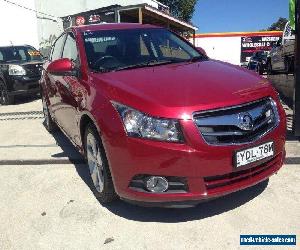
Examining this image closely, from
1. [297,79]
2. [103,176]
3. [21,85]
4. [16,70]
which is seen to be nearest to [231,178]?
[103,176]

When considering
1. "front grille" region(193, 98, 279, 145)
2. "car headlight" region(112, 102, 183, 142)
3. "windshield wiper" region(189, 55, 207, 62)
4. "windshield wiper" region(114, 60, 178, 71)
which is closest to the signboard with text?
"windshield wiper" region(189, 55, 207, 62)

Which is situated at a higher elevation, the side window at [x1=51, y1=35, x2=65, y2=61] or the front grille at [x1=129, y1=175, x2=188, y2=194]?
the side window at [x1=51, y1=35, x2=65, y2=61]

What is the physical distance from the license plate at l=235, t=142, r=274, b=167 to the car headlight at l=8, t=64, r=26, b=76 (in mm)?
9467

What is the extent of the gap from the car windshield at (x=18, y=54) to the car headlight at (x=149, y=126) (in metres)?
9.87

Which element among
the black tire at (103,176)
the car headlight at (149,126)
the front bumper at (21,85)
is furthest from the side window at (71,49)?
the front bumper at (21,85)

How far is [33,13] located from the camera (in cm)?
2452

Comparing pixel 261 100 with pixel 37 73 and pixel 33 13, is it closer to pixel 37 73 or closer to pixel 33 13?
pixel 37 73

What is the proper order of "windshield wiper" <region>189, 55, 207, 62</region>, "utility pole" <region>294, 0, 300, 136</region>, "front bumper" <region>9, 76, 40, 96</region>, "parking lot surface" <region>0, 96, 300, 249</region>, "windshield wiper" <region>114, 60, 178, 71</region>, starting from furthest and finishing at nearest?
"front bumper" <region>9, 76, 40, 96</region>
"utility pole" <region>294, 0, 300, 136</region>
"windshield wiper" <region>189, 55, 207, 62</region>
"windshield wiper" <region>114, 60, 178, 71</region>
"parking lot surface" <region>0, 96, 300, 249</region>

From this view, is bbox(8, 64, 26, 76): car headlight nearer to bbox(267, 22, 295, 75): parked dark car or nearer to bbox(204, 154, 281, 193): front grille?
bbox(267, 22, 295, 75): parked dark car

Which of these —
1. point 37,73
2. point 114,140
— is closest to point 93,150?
point 114,140

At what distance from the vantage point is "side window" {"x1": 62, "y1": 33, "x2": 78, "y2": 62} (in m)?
4.46

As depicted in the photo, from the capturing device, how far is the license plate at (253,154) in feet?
10.0

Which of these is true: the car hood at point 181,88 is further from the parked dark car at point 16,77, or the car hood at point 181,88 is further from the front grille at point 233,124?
the parked dark car at point 16,77

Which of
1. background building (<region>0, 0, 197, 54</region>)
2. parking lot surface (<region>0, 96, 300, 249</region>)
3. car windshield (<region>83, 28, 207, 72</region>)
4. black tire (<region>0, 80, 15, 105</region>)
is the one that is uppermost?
background building (<region>0, 0, 197, 54</region>)
